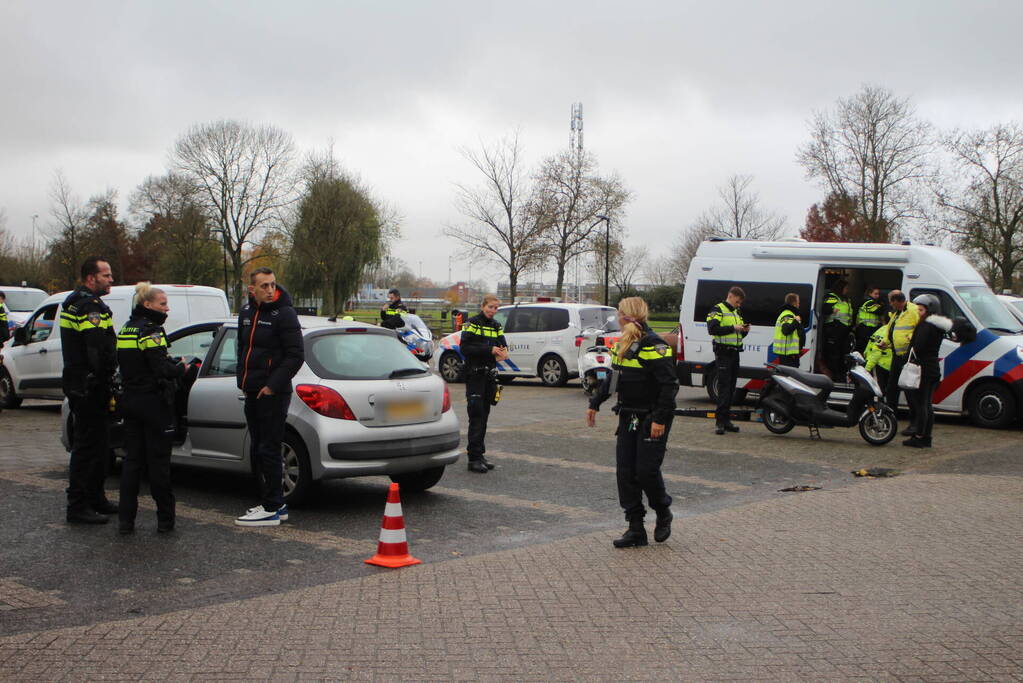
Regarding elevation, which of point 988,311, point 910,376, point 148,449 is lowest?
point 148,449

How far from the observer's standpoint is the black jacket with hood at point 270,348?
7.04 metres

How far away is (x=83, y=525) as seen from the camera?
7129mm

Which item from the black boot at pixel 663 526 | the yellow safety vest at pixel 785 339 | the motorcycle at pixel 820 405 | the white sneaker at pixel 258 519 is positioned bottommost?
the white sneaker at pixel 258 519

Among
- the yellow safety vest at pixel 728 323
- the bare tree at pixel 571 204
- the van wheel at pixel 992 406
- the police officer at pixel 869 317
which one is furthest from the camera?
the bare tree at pixel 571 204

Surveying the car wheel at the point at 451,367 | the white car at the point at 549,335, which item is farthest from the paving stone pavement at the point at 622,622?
the car wheel at the point at 451,367

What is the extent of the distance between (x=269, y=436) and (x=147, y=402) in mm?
869

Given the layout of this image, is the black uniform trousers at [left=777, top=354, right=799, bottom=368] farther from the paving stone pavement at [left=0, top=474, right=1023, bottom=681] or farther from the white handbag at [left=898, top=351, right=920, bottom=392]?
the paving stone pavement at [left=0, top=474, right=1023, bottom=681]

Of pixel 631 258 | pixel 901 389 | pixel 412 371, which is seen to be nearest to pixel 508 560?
pixel 412 371

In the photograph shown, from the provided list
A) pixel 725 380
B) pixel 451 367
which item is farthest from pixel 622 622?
pixel 451 367

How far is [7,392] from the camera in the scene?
1520 centimetres

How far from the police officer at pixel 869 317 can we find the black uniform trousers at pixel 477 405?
7501mm

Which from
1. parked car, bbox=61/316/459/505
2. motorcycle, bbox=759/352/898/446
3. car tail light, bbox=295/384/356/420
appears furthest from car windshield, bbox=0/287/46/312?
car tail light, bbox=295/384/356/420

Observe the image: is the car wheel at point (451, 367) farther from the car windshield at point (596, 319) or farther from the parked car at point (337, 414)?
the parked car at point (337, 414)

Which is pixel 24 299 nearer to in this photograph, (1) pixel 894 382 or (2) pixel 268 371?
(2) pixel 268 371
